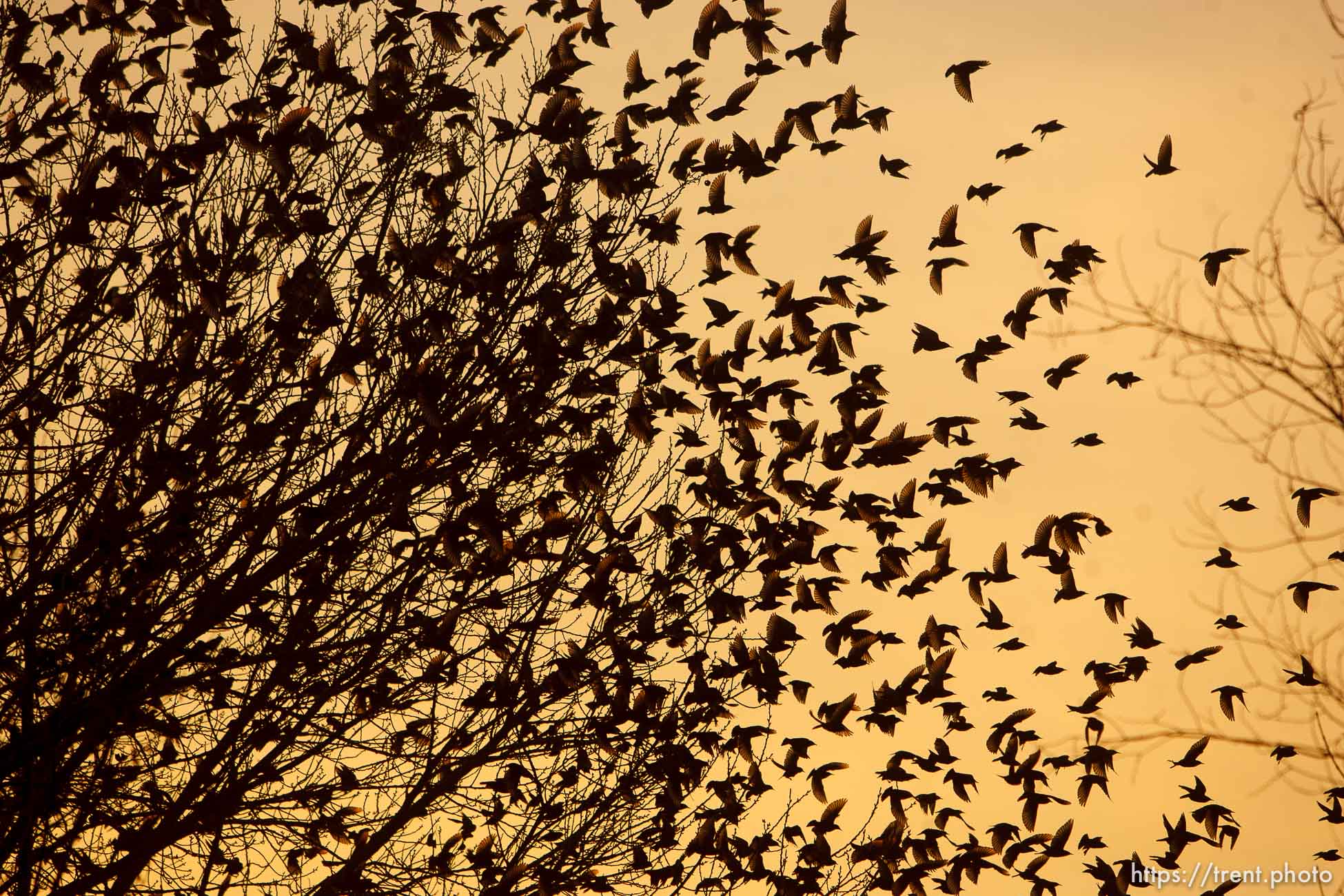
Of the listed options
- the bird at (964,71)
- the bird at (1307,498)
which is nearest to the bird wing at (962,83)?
the bird at (964,71)

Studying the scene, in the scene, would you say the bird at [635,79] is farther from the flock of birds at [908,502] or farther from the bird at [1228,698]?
the bird at [1228,698]

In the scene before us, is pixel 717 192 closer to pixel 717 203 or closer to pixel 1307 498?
pixel 717 203

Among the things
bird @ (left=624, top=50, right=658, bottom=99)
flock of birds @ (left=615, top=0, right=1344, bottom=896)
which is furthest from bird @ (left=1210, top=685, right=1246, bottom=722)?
bird @ (left=624, top=50, right=658, bottom=99)

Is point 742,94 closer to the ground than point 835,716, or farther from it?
farther from it

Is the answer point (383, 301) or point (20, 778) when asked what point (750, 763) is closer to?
point (383, 301)

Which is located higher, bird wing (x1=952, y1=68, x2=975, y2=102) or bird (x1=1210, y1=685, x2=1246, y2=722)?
bird wing (x1=952, y1=68, x2=975, y2=102)

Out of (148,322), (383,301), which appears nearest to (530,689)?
(383,301)

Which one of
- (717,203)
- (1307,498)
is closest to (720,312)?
(717,203)

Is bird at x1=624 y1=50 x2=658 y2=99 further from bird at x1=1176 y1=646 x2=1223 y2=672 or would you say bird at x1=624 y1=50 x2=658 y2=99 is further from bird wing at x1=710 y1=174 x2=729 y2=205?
bird at x1=1176 y1=646 x2=1223 y2=672

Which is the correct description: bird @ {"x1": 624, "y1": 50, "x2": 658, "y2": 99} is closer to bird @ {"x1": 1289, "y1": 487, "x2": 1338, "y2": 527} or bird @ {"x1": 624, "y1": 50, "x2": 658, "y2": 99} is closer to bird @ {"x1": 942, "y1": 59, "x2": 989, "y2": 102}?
bird @ {"x1": 942, "y1": 59, "x2": 989, "y2": 102}

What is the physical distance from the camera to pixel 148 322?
833 cm


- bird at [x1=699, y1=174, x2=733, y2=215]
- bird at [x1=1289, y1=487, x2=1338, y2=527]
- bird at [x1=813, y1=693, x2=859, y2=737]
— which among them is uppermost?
bird at [x1=699, y1=174, x2=733, y2=215]

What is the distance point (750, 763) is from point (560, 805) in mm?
1361

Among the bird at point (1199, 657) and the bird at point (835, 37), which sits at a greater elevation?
the bird at point (835, 37)
